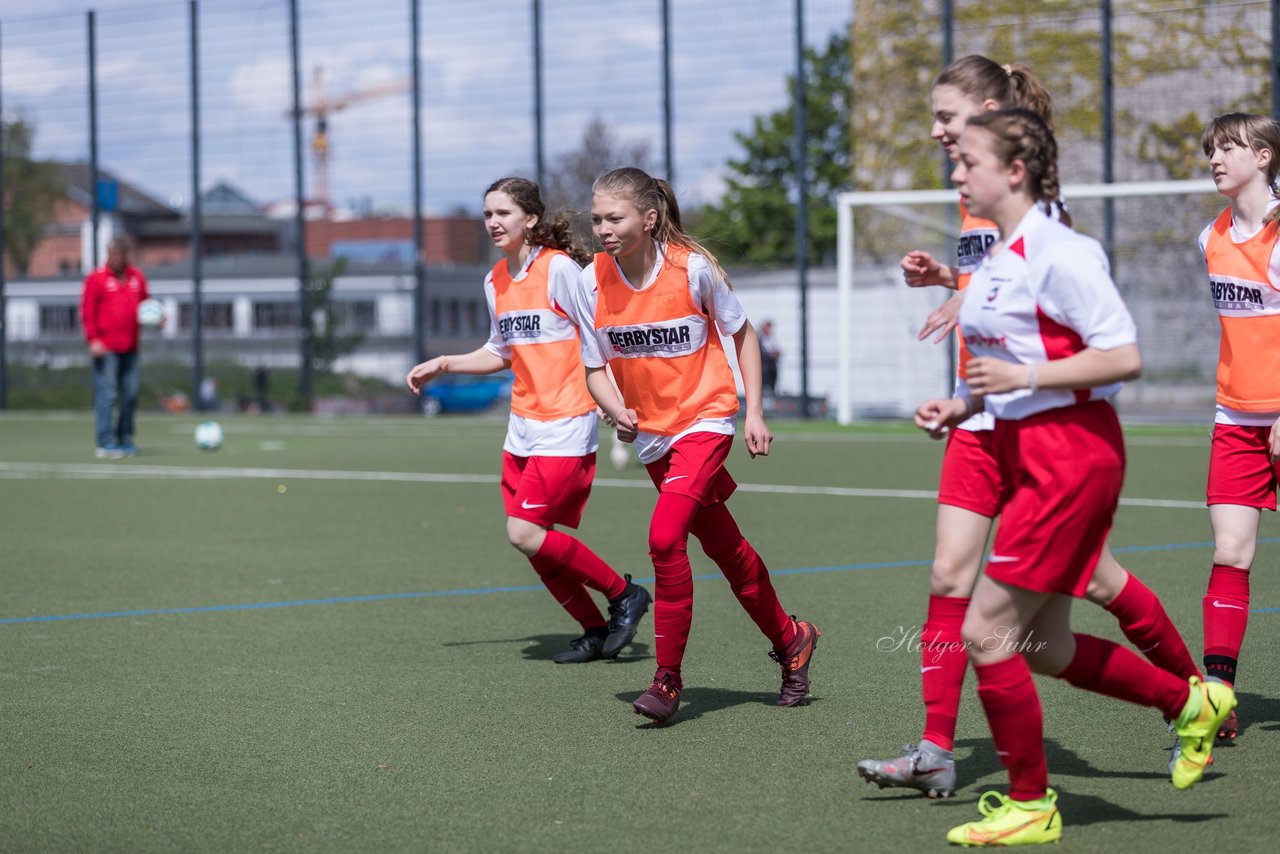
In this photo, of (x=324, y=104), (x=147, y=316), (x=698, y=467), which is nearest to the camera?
(x=698, y=467)

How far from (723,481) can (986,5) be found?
20743 mm

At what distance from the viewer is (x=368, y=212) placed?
92.2 ft

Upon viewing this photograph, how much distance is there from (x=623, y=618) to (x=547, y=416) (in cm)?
83

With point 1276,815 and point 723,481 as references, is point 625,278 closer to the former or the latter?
point 723,481

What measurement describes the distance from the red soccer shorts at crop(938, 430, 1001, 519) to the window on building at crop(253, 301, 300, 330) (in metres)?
23.9

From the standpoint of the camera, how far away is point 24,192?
31.4 m

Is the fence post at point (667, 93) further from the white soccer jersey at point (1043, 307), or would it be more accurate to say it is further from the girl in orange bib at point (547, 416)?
the white soccer jersey at point (1043, 307)

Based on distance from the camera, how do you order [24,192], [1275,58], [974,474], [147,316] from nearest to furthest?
1. [974,474]
2. [147,316]
3. [1275,58]
4. [24,192]

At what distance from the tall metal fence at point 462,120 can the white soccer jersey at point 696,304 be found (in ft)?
54.0

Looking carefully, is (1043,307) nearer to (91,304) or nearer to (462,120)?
(91,304)

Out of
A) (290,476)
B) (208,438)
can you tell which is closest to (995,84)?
(290,476)

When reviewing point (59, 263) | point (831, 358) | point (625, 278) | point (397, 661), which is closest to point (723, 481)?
point (625, 278)

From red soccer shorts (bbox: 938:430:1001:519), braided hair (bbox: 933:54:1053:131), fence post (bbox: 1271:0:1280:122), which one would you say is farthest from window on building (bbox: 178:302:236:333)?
red soccer shorts (bbox: 938:430:1001:519)

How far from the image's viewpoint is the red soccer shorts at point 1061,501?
3432mm
